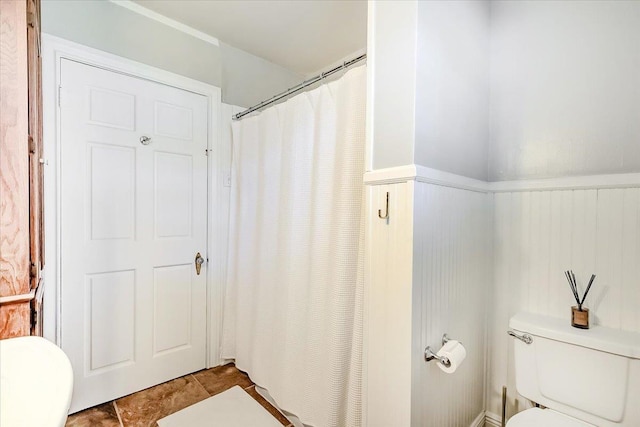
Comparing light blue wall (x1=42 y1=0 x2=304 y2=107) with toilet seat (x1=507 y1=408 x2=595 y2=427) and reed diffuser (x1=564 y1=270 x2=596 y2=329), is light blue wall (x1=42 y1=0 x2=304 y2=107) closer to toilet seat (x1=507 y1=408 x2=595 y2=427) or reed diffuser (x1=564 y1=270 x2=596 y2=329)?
reed diffuser (x1=564 y1=270 x2=596 y2=329)

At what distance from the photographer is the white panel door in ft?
5.53

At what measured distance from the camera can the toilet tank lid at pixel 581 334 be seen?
1.08 meters

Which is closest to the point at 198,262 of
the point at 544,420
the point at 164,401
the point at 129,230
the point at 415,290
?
the point at 129,230

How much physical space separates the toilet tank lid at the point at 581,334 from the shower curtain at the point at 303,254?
2.49 feet

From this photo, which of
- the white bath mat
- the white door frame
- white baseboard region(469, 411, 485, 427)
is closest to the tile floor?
the white bath mat

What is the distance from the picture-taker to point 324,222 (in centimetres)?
150

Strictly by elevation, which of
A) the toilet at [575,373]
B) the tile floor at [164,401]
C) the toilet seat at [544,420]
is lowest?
the tile floor at [164,401]

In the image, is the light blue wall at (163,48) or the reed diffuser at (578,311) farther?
the light blue wall at (163,48)

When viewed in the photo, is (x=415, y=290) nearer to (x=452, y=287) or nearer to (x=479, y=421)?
(x=452, y=287)

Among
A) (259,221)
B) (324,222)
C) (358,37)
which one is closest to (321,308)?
(324,222)

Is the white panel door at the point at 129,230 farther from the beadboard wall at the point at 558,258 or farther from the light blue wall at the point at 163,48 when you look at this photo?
the beadboard wall at the point at 558,258

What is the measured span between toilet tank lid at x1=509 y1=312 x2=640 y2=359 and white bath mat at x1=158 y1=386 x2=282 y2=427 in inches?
54.7

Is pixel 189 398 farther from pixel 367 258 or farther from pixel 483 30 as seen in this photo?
pixel 483 30

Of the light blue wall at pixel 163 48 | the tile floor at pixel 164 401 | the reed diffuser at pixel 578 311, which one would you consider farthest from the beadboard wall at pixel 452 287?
the light blue wall at pixel 163 48
